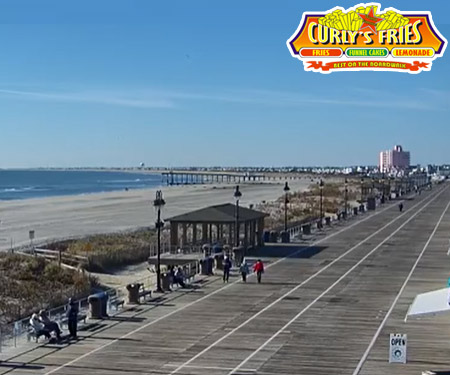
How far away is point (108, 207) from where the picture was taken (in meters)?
109

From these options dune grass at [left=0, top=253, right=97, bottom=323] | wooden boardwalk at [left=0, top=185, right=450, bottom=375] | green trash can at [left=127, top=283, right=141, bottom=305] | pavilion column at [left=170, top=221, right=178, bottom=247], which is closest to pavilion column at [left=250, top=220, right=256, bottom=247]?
pavilion column at [left=170, top=221, right=178, bottom=247]

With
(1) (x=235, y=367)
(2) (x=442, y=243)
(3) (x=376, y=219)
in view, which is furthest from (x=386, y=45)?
(3) (x=376, y=219)

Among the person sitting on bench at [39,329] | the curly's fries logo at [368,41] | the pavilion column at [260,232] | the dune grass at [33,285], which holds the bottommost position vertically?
the dune grass at [33,285]

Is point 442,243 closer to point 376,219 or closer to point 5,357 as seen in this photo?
point 376,219

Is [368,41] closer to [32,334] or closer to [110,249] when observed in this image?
[32,334]

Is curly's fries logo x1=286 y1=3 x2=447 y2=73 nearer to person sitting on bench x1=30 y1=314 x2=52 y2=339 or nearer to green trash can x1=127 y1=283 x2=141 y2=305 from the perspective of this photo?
Result: green trash can x1=127 y1=283 x2=141 y2=305

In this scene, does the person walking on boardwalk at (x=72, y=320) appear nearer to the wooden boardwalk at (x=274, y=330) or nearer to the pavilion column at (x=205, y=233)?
the wooden boardwalk at (x=274, y=330)

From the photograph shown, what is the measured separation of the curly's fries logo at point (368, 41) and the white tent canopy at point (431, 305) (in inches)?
329

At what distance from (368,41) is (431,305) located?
10601 millimetres

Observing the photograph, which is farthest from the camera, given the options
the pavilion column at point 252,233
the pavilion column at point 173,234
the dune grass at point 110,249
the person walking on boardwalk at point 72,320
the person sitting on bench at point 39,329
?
the dune grass at point 110,249

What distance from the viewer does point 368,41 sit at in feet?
90.2

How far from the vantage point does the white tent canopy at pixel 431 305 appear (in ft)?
62.0

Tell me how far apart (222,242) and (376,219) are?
31.0m

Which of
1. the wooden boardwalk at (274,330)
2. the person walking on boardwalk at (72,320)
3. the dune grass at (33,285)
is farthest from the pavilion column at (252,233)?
the person walking on boardwalk at (72,320)
